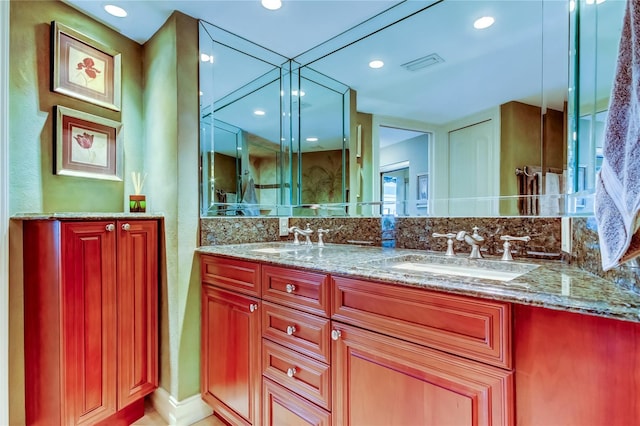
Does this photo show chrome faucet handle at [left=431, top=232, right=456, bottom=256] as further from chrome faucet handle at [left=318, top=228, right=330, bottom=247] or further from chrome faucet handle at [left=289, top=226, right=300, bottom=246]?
chrome faucet handle at [left=289, top=226, right=300, bottom=246]

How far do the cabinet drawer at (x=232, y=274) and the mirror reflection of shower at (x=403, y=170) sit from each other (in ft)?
2.84

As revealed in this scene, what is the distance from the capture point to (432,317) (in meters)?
0.88

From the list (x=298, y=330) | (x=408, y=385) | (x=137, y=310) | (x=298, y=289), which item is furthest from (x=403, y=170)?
(x=137, y=310)

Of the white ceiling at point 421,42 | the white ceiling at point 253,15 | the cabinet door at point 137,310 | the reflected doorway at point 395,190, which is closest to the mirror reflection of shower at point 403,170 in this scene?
the reflected doorway at point 395,190

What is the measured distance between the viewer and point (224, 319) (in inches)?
61.8

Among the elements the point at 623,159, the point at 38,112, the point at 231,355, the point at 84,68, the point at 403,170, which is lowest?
the point at 231,355

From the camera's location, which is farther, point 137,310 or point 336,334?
point 137,310

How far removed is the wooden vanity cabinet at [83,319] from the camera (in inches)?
54.4

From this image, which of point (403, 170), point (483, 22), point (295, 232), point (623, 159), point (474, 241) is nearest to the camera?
point (623, 159)

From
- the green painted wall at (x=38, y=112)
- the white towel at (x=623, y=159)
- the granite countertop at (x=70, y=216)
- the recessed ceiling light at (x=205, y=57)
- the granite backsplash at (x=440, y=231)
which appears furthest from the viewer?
the recessed ceiling light at (x=205, y=57)

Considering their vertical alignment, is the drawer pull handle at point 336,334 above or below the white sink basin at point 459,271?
below

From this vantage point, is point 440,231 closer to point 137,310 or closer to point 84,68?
point 137,310

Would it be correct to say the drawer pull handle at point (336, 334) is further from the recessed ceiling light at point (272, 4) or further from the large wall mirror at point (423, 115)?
the recessed ceiling light at point (272, 4)

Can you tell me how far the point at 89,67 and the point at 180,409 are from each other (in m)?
1.96
